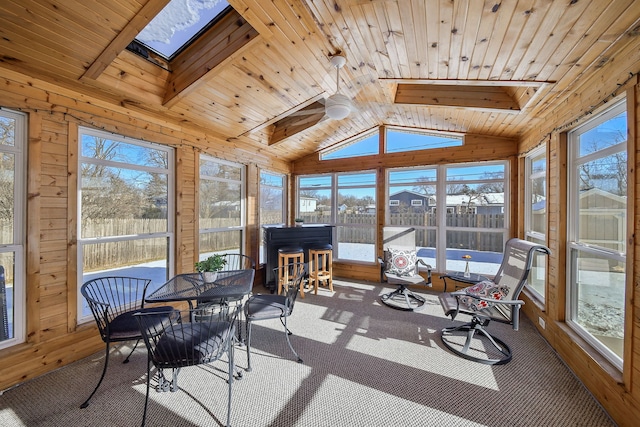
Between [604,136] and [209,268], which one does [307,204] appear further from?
[604,136]

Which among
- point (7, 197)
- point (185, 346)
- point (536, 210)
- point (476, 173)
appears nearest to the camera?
point (185, 346)

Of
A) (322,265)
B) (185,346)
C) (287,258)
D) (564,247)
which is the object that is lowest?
(322,265)

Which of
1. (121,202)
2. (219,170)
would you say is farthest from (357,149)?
(121,202)

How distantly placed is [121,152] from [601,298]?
16.2ft

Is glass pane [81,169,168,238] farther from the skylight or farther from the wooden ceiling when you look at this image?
the skylight

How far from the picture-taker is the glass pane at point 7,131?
2092 mm

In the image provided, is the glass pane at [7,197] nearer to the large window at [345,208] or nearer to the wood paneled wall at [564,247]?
the large window at [345,208]

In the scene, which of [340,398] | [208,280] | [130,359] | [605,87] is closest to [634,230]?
[605,87]

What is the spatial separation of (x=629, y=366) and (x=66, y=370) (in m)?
4.38

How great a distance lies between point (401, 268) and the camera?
158 inches

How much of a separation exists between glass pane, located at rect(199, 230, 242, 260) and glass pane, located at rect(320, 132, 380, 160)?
8.34 feet

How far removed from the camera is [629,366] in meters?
1.66

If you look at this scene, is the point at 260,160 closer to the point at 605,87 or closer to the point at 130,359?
the point at 130,359

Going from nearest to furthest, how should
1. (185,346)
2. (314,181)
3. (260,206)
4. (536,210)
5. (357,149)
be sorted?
(185,346)
(536,210)
(260,206)
(357,149)
(314,181)
